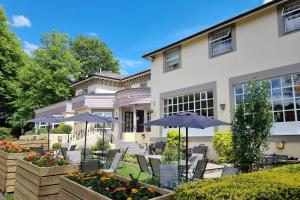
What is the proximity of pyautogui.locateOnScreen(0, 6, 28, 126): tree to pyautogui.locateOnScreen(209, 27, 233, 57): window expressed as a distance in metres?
28.8

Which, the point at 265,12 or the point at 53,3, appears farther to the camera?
the point at 53,3

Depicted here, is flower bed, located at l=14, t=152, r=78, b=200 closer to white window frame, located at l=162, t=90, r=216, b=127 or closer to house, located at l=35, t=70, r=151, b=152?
white window frame, located at l=162, t=90, r=216, b=127

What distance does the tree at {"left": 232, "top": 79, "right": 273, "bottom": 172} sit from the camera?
742cm

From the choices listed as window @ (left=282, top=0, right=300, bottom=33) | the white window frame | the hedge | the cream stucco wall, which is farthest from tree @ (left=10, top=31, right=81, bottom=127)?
the hedge

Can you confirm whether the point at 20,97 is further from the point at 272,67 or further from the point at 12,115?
the point at 272,67

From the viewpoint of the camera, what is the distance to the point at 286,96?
1215 cm

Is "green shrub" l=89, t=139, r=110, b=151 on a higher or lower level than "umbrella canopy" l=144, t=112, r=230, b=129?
lower

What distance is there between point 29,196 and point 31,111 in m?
33.1

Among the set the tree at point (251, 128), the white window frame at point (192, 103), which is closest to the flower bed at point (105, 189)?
the tree at point (251, 128)

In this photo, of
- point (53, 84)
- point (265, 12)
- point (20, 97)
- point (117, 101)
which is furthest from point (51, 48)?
point (265, 12)

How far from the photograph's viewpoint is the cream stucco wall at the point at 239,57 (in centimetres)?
1241

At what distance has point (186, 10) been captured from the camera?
62.0 feet

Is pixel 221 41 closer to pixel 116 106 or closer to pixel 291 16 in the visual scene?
pixel 291 16

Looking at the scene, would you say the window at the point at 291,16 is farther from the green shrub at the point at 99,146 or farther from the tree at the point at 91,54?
the tree at the point at 91,54
